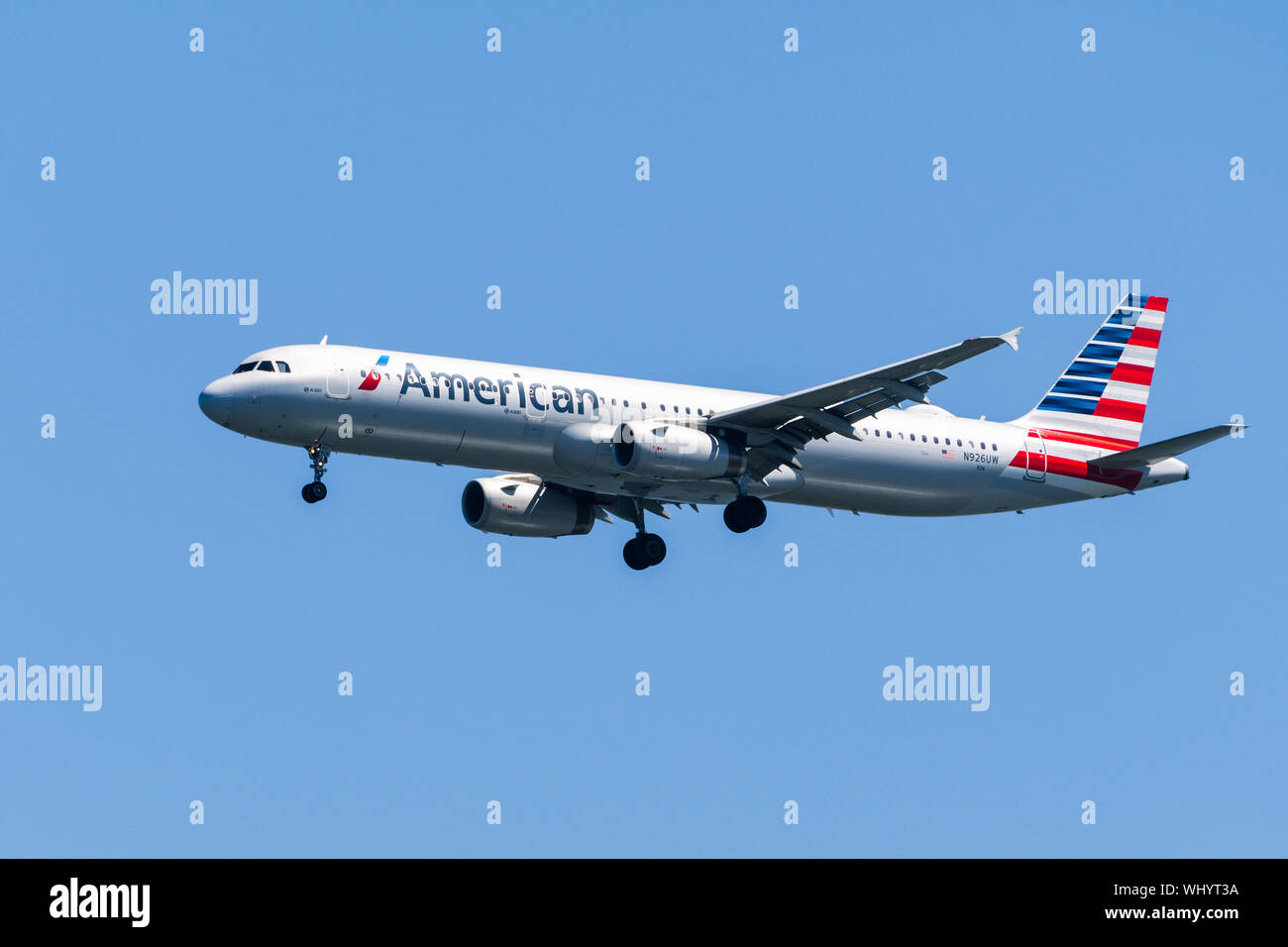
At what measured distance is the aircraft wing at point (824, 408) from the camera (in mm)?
46219

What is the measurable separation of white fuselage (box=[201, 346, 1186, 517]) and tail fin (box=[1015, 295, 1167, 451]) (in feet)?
11.3

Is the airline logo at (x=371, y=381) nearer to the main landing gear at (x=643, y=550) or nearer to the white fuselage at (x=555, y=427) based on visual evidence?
the white fuselage at (x=555, y=427)

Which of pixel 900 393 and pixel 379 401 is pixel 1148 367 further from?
pixel 379 401

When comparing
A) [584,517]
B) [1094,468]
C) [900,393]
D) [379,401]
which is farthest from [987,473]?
[379,401]

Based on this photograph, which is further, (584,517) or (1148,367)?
(1148,367)

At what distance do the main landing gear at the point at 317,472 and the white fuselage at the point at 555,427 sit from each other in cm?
35

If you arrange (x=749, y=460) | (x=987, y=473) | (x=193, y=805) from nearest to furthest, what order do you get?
1. (x=193, y=805)
2. (x=749, y=460)
3. (x=987, y=473)

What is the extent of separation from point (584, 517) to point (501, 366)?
25.4 ft

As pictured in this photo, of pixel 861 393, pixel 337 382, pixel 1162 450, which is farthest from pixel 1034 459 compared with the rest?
pixel 337 382

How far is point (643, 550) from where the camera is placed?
174 feet

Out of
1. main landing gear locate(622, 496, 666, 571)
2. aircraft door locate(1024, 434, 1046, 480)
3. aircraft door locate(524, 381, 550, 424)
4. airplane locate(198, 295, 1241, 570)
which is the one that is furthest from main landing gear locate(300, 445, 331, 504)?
aircraft door locate(1024, 434, 1046, 480)

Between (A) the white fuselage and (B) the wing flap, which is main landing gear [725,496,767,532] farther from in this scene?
(B) the wing flap

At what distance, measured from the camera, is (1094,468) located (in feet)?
179

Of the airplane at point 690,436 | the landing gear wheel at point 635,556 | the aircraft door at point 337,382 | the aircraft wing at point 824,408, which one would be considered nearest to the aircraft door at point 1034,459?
the airplane at point 690,436
